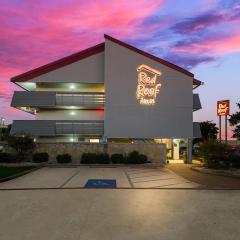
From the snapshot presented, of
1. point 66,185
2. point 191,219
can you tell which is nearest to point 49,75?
point 66,185

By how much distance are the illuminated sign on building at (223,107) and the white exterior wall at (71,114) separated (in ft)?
40.1

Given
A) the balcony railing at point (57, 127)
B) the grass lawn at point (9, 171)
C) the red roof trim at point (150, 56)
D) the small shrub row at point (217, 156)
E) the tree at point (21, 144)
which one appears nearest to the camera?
the grass lawn at point (9, 171)

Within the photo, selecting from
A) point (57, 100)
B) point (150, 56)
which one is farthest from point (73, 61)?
point (150, 56)

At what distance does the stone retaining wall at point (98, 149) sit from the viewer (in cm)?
4109

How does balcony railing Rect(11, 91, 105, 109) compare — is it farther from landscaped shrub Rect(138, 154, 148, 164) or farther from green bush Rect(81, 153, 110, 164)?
landscaped shrub Rect(138, 154, 148, 164)

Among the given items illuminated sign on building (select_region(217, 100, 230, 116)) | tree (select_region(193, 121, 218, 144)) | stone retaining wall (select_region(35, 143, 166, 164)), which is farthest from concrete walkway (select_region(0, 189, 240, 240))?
tree (select_region(193, 121, 218, 144))

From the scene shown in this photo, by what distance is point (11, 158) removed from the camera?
37.9 metres

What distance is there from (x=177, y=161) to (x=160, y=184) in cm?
2262

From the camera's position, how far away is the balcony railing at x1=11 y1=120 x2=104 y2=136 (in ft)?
143

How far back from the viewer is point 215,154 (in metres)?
33.9

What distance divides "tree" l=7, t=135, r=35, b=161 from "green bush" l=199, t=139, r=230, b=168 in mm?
14347

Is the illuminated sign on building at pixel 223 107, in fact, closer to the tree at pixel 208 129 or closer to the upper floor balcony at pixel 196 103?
the upper floor balcony at pixel 196 103

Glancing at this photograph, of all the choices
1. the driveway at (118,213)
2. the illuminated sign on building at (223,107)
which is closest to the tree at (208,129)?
the illuminated sign on building at (223,107)

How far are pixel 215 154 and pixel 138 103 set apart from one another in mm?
12492
